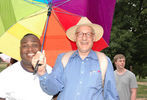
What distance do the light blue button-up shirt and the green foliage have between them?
1529 cm

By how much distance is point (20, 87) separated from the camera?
3818mm

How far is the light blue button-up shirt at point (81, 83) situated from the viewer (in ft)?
10.9

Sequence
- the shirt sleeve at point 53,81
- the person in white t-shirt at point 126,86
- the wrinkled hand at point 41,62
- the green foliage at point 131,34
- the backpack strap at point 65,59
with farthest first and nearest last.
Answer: the green foliage at point 131,34, the person in white t-shirt at point 126,86, the backpack strap at point 65,59, the shirt sleeve at point 53,81, the wrinkled hand at point 41,62

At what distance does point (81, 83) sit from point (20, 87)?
0.99 metres

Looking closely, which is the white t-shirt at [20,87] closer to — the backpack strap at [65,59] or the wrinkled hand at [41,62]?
the backpack strap at [65,59]

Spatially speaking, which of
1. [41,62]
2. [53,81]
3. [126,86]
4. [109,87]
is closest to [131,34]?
[126,86]

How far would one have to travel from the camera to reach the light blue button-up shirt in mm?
3334

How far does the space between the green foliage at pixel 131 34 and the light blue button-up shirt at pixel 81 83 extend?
15294mm

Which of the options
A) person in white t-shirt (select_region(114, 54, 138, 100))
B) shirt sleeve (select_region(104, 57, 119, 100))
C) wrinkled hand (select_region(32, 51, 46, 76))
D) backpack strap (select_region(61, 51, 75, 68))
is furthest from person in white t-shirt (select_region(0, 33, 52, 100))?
person in white t-shirt (select_region(114, 54, 138, 100))

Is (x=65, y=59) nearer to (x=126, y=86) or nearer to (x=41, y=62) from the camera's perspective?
(x=41, y=62)

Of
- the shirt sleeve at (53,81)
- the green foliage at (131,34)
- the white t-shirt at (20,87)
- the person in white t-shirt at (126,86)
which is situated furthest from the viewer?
the green foliage at (131,34)

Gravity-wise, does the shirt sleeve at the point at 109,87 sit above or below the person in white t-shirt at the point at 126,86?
above

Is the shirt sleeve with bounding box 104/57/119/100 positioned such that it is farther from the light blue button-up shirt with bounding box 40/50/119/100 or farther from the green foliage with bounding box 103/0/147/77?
the green foliage with bounding box 103/0/147/77

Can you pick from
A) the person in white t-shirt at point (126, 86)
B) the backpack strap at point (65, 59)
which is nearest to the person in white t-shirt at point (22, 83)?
the backpack strap at point (65, 59)
